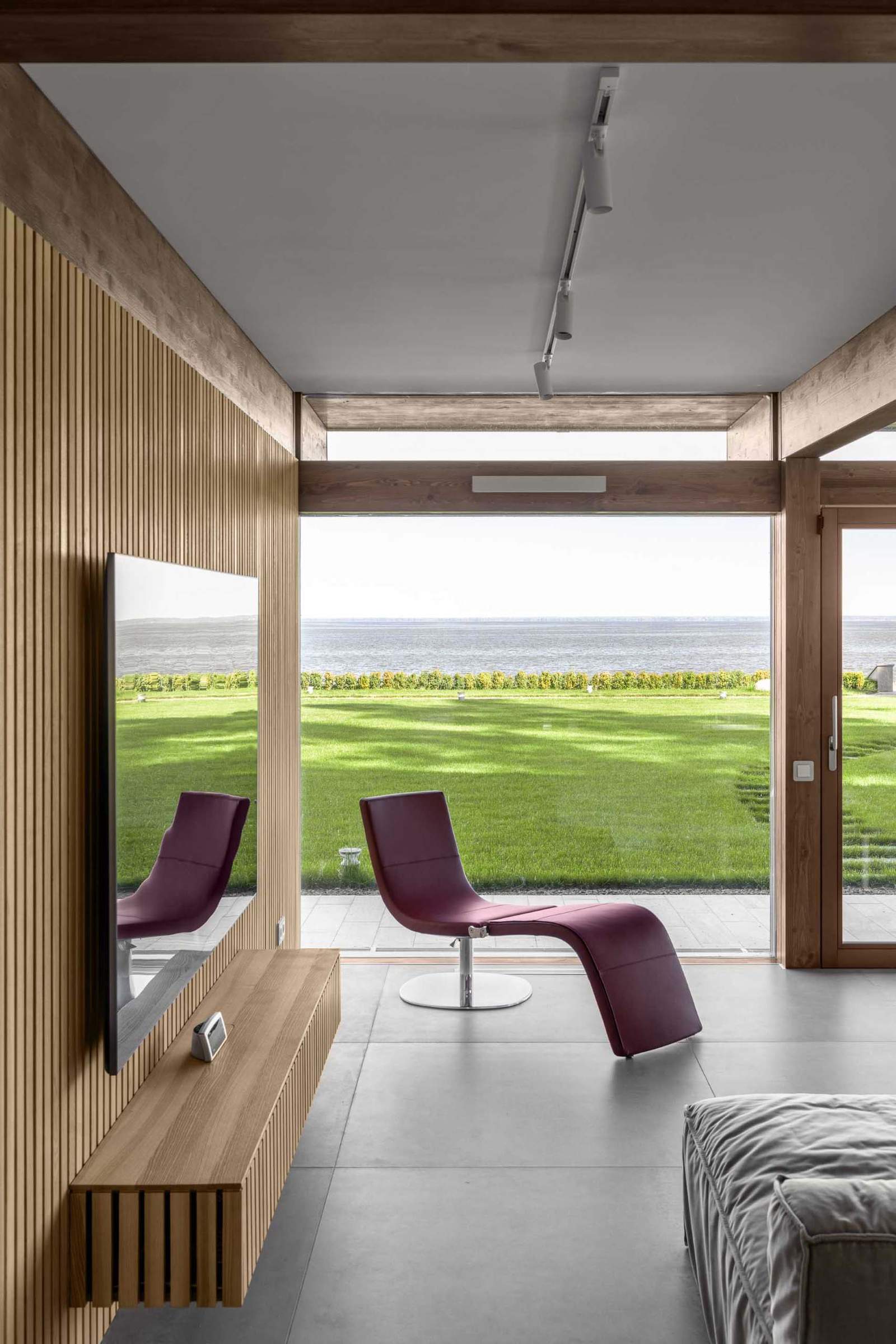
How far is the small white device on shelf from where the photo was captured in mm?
2729

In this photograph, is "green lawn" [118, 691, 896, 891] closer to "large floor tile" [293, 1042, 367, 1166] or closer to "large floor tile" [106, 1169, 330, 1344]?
"large floor tile" [293, 1042, 367, 1166]

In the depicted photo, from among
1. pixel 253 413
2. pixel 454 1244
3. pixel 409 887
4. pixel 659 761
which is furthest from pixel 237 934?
pixel 659 761

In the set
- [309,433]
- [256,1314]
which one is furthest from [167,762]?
[309,433]

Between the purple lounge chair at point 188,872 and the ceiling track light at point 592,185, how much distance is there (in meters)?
1.85

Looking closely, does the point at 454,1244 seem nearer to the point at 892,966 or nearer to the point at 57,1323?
the point at 57,1323

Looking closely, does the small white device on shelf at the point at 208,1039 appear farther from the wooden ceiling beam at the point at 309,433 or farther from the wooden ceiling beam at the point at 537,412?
the wooden ceiling beam at the point at 537,412

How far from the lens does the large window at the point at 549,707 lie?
534 cm

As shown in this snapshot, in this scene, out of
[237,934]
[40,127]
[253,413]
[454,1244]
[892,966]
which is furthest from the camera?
[892,966]

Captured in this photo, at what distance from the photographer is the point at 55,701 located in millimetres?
2049

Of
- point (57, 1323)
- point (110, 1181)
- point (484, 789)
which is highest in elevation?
point (484, 789)

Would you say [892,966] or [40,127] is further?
[892,966]

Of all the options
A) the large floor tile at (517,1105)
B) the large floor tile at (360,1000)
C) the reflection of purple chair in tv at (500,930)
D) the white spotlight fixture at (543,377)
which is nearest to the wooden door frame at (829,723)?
the reflection of purple chair in tv at (500,930)

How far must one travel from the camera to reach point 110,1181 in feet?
6.84

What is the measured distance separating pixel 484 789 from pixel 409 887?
895 mm
